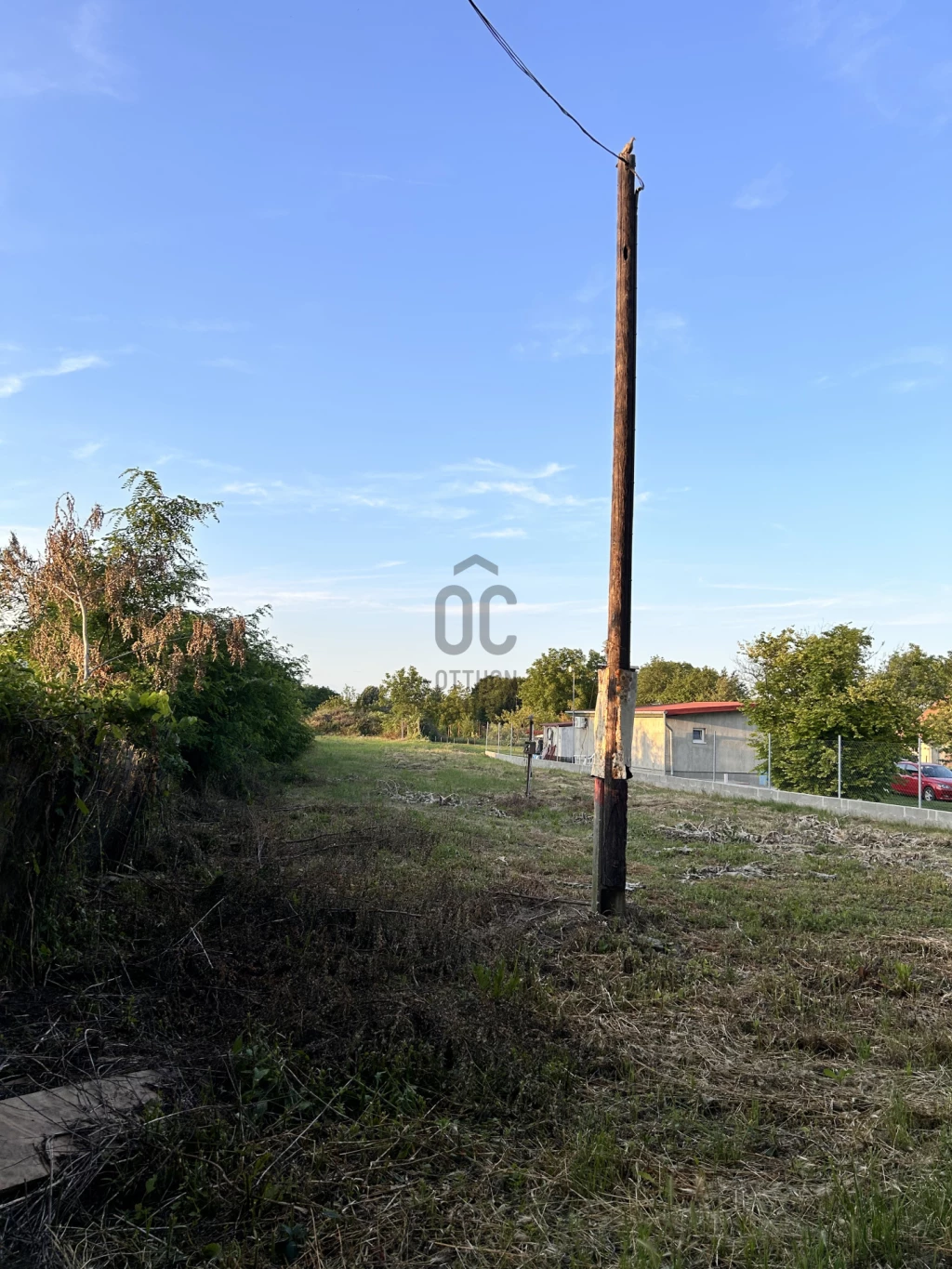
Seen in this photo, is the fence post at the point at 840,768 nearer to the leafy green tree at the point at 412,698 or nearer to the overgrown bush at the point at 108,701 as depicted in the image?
the overgrown bush at the point at 108,701

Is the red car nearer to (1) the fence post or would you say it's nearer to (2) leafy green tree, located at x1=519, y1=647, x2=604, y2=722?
(1) the fence post

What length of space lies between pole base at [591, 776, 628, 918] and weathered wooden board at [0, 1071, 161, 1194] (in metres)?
4.22

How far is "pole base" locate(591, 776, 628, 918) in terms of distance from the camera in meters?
7.10

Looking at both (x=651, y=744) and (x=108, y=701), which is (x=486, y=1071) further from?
(x=651, y=744)

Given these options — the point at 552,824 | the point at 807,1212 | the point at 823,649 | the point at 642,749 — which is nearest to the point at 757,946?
the point at 807,1212

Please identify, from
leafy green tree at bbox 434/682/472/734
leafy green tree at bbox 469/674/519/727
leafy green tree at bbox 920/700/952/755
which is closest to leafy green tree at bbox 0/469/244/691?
leafy green tree at bbox 920/700/952/755

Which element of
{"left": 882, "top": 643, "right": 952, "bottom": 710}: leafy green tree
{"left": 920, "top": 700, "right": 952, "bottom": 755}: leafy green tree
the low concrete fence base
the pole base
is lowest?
the low concrete fence base

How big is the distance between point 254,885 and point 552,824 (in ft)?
28.0

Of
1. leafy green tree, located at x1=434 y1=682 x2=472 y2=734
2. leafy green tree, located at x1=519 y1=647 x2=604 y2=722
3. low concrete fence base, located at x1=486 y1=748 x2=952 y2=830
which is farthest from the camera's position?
leafy green tree, located at x1=434 y1=682 x2=472 y2=734

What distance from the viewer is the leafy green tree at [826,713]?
18453mm

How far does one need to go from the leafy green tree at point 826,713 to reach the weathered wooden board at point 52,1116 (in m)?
17.8

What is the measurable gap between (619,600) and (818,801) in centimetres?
1344

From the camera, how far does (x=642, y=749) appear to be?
3291 centimetres

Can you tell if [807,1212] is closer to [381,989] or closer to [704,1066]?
[704,1066]
